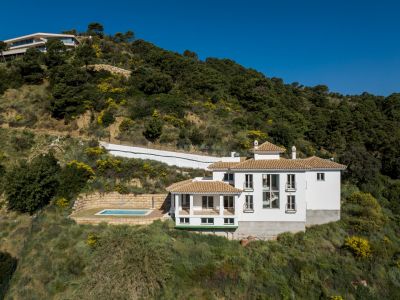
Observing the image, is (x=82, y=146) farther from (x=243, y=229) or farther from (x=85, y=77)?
(x=243, y=229)

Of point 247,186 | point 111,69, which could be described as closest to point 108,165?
point 247,186

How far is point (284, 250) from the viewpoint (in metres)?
20.8

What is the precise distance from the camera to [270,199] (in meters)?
22.2

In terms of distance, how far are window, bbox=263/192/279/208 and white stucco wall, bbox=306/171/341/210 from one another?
155 inches

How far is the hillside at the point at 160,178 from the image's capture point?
1803cm

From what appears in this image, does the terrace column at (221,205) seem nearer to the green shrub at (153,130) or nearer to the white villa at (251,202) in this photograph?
the white villa at (251,202)

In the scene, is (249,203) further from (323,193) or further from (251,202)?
(323,193)

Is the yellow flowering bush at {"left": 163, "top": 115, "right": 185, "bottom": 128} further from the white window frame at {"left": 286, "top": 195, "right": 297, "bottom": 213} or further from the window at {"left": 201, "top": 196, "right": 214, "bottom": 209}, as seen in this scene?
the white window frame at {"left": 286, "top": 195, "right": 297, "bottom": 213}

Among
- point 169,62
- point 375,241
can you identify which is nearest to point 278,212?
point 375,241

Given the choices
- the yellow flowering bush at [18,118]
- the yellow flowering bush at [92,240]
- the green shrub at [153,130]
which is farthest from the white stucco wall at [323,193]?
the yellow flowering bush at [18,118]

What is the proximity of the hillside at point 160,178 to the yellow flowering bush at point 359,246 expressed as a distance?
9 cm

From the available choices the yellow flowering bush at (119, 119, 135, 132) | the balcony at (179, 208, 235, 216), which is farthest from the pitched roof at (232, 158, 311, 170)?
the yellow flowering bush at (119, 119, 135, 132)

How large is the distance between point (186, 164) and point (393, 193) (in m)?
25.7

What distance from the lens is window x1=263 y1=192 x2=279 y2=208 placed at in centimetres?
2222
